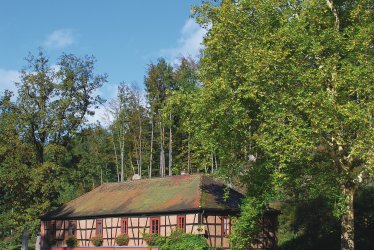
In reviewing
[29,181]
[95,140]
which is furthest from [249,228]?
[95,140]

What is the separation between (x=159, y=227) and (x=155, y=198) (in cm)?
301

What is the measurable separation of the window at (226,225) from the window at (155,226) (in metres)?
4.46

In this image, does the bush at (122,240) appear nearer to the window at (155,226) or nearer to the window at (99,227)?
the window at (155,226)

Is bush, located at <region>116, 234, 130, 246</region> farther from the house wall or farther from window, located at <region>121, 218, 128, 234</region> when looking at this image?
window, located at <region>121, 218, 128, 234</region>

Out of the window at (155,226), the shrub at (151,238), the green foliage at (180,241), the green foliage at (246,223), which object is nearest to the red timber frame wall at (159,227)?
the window at (155,226)

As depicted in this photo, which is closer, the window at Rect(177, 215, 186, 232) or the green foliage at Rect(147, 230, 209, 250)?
the green foliage at Rect(147, 230, 209, 250)

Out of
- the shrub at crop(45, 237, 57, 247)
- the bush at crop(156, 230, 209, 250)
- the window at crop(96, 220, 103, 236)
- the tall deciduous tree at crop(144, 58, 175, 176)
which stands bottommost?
the shrub at crop(45, 237, 57, 247)

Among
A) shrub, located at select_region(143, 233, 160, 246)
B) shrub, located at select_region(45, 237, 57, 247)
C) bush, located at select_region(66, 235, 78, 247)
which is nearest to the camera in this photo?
shrub, located at select_region(143, 233, 160, 246)

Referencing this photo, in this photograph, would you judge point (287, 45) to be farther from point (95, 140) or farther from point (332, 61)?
point (95, 140)

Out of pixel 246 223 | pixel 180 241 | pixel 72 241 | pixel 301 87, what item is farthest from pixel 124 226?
pixel 301 87

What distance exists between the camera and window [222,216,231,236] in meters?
34.4

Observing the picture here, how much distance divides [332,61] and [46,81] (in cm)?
2944

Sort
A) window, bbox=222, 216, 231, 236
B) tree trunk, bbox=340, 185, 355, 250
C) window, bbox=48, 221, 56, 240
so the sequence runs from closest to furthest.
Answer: tree trunk, bbox=340, 185, 355, 250, window, bbox=222, 216, 231, 236, window, bbox=48, 221, 56, 240

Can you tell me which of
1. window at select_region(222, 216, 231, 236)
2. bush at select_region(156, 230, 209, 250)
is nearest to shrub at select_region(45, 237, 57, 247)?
bush at select_region(156, 230, 209, 250)
